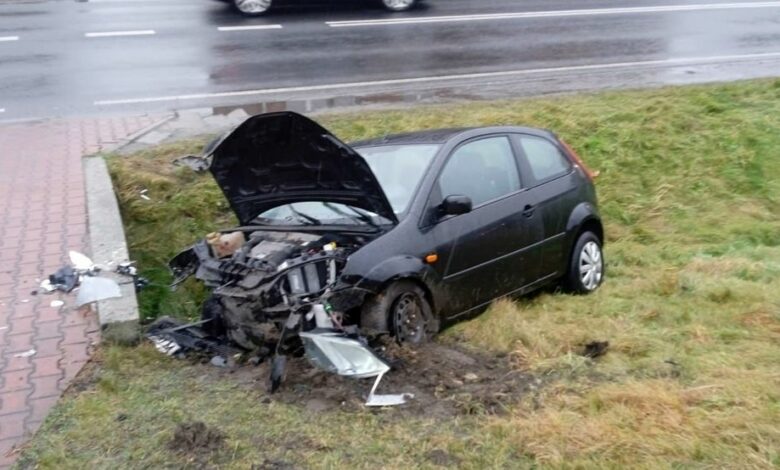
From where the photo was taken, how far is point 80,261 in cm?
754

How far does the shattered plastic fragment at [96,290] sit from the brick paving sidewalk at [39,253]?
4.2 inches

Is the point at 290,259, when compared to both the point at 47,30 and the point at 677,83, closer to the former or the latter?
the point at 677,83

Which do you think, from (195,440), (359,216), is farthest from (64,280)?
(195,440)

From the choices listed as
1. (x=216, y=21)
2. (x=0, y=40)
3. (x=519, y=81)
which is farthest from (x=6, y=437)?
(x=216, y=21)

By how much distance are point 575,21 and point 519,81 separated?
605 cm

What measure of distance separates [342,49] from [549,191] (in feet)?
30.5

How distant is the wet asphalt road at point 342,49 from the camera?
1391 centimetres

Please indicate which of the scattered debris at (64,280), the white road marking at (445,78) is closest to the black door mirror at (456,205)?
the scattered debris at (64,280)

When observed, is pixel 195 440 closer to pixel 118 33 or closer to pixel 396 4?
pixel 118 33

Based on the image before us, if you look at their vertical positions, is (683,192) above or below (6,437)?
below

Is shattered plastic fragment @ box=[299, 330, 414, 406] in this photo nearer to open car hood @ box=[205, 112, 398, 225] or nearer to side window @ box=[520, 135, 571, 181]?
open car hood @ box=[205, 112, 398, 225]

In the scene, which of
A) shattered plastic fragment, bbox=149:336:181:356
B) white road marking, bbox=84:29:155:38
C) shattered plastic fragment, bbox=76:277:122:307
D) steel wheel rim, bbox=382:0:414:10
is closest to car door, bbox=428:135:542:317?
shattered plastic fragment, bbox=149:336:181:356

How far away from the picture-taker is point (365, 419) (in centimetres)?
527

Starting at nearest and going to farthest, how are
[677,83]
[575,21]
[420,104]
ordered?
[420,104] < [677,83] < [575,21]
